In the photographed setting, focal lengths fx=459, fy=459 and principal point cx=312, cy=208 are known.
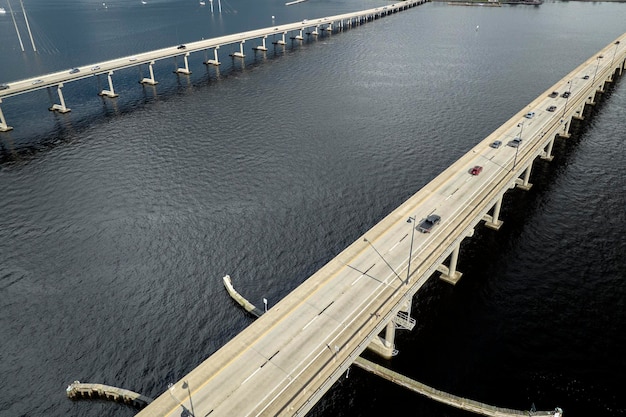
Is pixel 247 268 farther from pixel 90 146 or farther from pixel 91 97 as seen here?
pixel 91 97

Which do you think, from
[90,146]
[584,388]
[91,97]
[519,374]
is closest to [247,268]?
[519,374]

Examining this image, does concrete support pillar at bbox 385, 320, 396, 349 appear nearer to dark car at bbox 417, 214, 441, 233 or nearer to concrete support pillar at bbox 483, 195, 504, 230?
dark car at bbox 417, 214, 441, 233

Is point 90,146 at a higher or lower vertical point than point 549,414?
higher

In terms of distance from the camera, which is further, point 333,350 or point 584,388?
point 584,388

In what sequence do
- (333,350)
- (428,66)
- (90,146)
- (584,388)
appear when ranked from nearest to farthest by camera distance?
(333,350)
(584,388)
(90,146)
(428,66)

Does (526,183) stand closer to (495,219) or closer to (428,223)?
(495,219)

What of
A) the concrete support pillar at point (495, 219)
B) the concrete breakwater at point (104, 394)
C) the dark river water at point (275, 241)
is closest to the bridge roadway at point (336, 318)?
the concrete support pillar at point (495, 219)

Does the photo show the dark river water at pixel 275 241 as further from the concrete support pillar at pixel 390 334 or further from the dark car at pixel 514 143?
the dark car at pixel 514 143

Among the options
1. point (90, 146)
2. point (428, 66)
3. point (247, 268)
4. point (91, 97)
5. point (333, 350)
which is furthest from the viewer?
point (428, 66)
